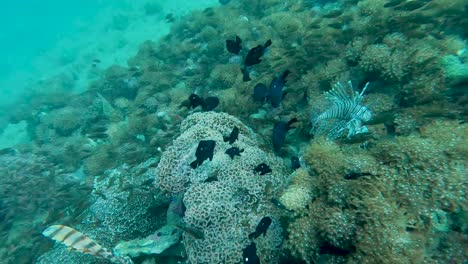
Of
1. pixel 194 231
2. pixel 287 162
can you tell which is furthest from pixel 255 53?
pixel 194 231

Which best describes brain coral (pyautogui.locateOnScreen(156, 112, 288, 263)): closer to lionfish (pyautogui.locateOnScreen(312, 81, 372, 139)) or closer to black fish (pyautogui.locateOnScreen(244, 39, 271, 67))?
lionfish (pyautogui.locateOnScreen(312, 81, 372, 139))

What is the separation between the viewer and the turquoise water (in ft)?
10.7

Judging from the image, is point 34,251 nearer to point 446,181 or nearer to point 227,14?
point 446,181

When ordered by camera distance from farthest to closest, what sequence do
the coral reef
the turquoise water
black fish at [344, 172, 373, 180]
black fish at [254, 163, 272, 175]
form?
black fish at [254, 163, 272, 175]
black fish at [344, 172, 373, 180]
the turquoise water
the coral reef

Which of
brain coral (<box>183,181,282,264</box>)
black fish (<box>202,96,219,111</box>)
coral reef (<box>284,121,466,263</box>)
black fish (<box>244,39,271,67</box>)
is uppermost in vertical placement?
black fish (<box>244,39,271,67</box>)

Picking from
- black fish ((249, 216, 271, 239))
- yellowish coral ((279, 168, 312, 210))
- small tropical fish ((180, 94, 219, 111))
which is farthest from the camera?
small tropical fish ((180, 94, 219, 111))

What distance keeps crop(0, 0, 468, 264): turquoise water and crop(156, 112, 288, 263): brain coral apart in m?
0.02

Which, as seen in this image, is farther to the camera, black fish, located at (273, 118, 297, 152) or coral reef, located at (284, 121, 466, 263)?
black fish, located at (273, 118, 297, 152)

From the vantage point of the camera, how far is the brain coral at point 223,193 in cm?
401

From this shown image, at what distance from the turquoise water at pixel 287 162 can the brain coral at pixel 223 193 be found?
0.07 feet

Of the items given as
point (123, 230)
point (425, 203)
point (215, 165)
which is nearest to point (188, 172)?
point (215, 165)

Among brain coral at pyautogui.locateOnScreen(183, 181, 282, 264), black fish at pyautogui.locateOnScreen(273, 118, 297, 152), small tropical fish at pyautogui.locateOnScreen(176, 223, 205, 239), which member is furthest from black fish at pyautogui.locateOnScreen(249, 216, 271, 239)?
black fish at pyautogui.locateOnScreen(273, 118, 297, 152)

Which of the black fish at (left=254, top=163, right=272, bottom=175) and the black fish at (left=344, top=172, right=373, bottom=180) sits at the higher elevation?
the black fish at (left=344, top=172, right=373, bottom=180)

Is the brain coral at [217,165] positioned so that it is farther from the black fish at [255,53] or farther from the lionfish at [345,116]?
the black fish at [255,53]
